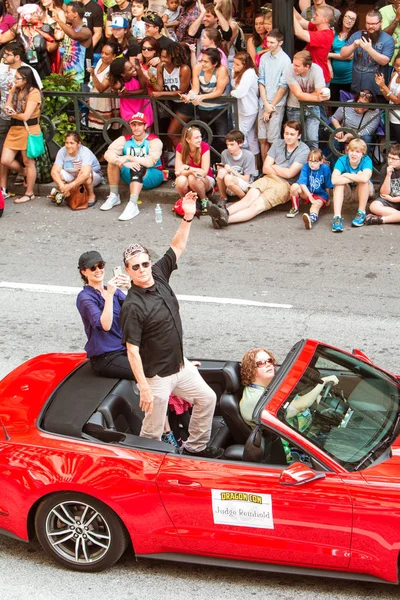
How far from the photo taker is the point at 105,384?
297 inches

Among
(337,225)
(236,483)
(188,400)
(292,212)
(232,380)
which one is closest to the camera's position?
(236,483)

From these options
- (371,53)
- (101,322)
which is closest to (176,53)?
(371,53)

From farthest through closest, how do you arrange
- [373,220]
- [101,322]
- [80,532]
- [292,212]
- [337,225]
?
[292,212] < [373,220] < [337,225] < [101,322] < [80,532]

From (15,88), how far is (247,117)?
3334 millimetres

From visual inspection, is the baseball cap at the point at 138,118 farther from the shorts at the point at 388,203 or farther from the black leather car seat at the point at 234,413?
the black leather car seat at the point at 234,413

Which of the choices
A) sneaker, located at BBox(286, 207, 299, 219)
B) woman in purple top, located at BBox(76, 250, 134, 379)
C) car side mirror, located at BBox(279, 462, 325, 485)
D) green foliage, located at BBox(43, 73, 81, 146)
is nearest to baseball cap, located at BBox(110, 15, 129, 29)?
green foliage, located at BBox(43, 73, 81, 146)

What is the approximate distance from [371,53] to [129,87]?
3401 mm

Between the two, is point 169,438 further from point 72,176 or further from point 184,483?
point 72,176

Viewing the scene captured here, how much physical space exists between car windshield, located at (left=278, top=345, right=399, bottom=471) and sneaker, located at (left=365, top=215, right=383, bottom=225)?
19.7 ft

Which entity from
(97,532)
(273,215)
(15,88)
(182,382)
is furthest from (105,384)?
(15,88)

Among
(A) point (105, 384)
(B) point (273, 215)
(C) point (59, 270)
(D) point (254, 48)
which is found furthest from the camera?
(D) point (254, 48)

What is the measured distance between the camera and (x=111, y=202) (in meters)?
14.3

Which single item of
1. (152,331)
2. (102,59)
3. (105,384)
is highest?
(102,59)

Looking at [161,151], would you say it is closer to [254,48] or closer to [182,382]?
[254,48]
